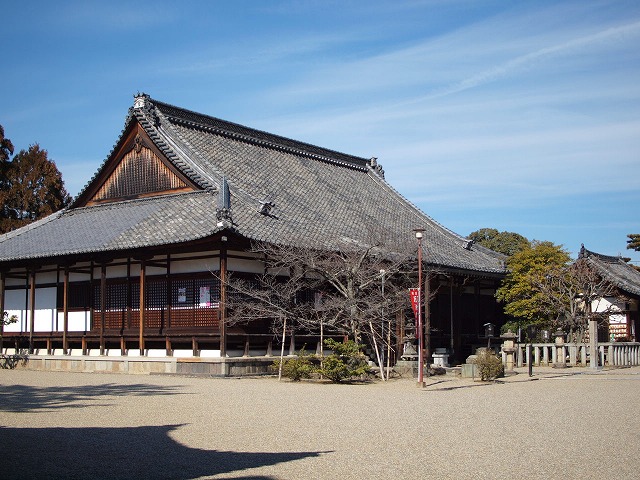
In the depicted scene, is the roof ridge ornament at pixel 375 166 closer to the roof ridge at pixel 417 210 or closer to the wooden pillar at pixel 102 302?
the roof ridge at pixel 417 210

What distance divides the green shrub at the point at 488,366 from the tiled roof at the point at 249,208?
645 cm

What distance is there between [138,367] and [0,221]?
2122cm

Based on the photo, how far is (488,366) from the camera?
2178cm

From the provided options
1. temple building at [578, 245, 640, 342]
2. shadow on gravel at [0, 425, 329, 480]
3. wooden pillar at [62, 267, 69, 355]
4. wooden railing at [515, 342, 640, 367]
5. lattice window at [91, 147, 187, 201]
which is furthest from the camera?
temple building at [578, 245, 640, 342]

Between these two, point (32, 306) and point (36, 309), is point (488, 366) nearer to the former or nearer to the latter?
point (32, 306)

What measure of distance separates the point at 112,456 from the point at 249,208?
1702 centimetres

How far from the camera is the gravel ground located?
8.96 m

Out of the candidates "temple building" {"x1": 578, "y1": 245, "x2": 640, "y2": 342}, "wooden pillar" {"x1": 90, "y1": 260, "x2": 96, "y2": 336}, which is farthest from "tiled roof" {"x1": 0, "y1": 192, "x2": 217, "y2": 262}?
"temple building" {"x1": 578, "y1": 245, "x2": 640, "y2": 342}

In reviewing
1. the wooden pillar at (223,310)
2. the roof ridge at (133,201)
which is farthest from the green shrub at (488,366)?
the roof ridge at (133,201)

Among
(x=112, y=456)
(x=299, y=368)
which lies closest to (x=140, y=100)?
(x=299, y=368)

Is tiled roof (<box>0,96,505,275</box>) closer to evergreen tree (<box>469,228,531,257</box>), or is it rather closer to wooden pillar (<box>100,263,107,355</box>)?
wooden pillar (<box>100,263,107,355</box>)

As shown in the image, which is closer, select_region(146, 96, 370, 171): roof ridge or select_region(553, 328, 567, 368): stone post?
select_region(553, 328, 567, 368): stone post

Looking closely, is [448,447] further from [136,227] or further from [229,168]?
[229,168]

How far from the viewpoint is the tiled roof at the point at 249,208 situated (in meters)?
25.3
